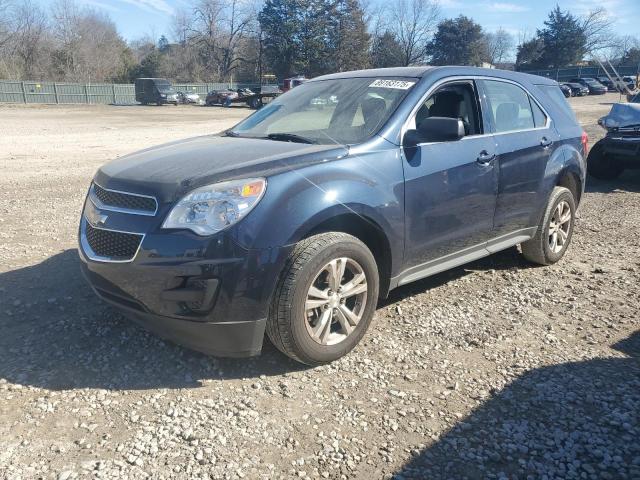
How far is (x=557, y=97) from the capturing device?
5613 millimetres

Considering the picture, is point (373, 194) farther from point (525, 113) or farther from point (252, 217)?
point (525, 113)

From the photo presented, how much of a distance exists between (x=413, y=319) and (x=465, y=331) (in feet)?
1.30

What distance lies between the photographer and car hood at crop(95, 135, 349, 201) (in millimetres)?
3115

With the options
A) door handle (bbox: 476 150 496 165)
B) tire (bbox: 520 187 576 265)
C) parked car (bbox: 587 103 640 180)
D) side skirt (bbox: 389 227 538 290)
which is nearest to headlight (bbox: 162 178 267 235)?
side skirt (bbox: 389 227 538 290)

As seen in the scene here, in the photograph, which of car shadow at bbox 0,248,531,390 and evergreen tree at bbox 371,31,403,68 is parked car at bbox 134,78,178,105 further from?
car shadow at bbox 0,248,531,390

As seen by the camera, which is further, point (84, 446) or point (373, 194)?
point (373, 194)

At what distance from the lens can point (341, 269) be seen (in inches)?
133

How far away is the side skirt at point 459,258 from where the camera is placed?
3.92 meters

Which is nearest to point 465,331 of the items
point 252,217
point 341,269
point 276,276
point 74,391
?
point 341,269

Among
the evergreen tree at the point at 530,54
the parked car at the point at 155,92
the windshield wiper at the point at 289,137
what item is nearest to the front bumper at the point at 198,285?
the windshield wiper at the point at 289,137

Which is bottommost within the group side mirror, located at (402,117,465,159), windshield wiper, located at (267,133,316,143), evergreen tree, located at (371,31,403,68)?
windshield wiper, located at (267,133,316,143)

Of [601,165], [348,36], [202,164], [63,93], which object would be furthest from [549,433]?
[348,36]

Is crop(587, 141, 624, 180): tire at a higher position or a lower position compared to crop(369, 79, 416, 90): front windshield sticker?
lower

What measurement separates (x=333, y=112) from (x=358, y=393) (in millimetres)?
2135
